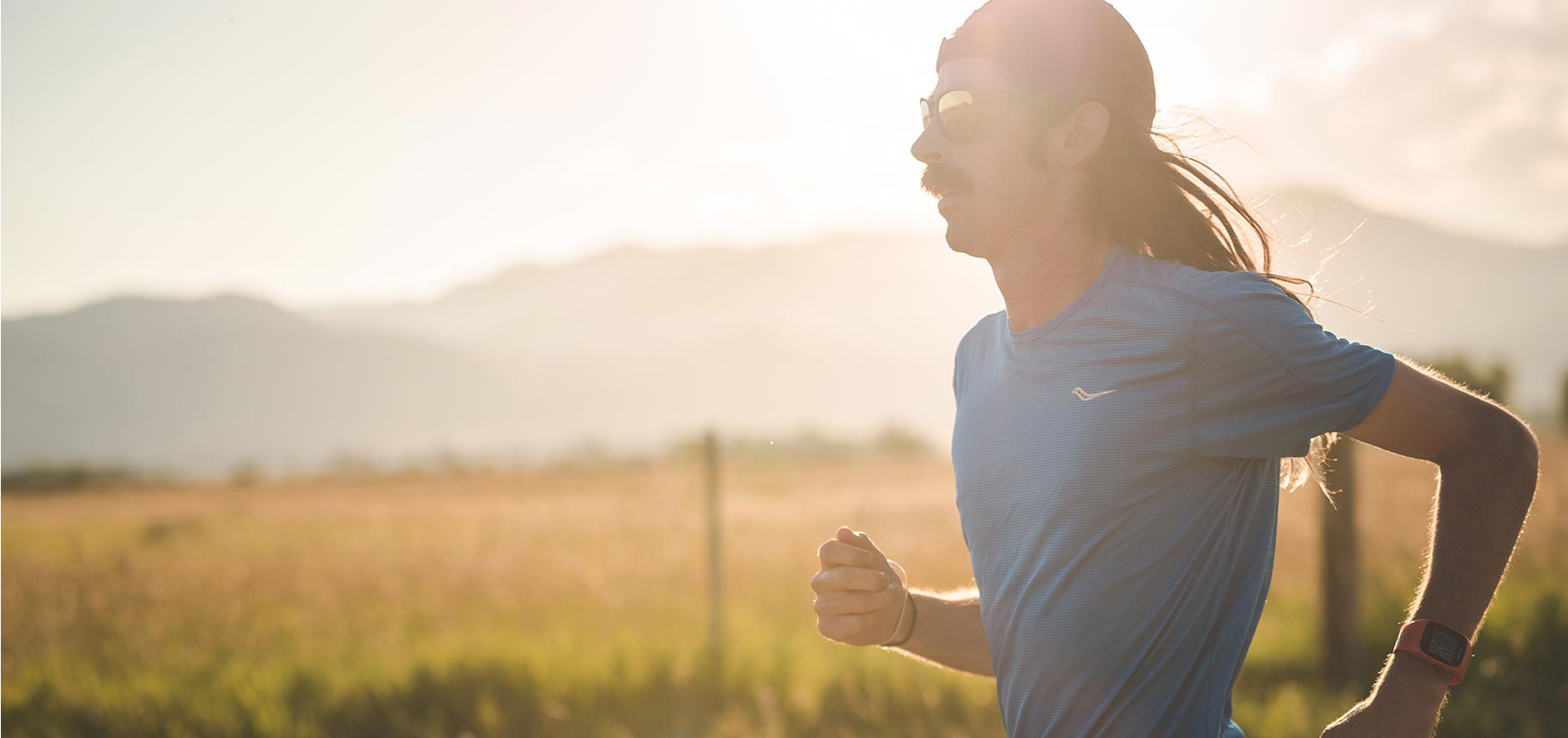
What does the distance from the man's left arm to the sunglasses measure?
744mm

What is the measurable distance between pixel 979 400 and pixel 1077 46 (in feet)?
2.30

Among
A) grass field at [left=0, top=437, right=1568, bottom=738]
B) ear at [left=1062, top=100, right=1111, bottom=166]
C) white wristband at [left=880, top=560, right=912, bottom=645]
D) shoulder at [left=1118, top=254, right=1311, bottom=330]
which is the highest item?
ear at [left=1062, top=100, right=1111, bottom=166]

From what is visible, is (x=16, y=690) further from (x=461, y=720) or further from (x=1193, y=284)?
(x=1193, y=284)

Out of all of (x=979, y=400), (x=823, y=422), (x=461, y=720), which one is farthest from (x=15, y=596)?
(x=823, y=422)

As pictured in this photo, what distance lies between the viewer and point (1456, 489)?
1.51 m

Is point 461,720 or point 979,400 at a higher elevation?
point 979,400

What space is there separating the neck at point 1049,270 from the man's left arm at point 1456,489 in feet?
1.72

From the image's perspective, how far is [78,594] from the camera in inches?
378

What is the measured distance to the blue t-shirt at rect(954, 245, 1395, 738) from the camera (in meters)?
1.50

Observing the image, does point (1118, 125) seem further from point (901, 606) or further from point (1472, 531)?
point (901, 606)

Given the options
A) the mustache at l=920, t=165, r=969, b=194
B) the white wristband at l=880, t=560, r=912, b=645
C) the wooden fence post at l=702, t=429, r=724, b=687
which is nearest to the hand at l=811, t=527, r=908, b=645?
the white wristband at l=880, t=560, r=912, b=645

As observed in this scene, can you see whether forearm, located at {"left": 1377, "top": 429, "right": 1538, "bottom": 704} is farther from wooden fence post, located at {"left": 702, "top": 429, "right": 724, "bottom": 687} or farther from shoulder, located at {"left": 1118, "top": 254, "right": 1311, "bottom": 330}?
wooden fence post, located at {"left": 702, "top": 429, "right": 724, "bottom": 687}

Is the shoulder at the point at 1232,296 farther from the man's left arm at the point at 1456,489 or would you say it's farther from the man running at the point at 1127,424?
the man's left arm at the point at 1456,489

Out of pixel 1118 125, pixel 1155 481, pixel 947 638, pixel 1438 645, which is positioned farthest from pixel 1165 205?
pixel 947 638
